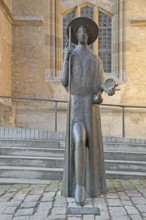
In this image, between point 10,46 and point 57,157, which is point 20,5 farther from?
point 57,157

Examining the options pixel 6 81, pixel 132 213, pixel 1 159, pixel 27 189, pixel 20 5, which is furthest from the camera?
pixel 20 5

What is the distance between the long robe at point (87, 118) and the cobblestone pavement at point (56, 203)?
0.20 metres

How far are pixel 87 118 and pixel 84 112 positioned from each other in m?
0.09

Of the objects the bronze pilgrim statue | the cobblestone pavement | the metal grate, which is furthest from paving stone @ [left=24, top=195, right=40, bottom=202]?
the metal grate

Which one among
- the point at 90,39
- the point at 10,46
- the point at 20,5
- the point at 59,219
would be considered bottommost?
the point at 59,219

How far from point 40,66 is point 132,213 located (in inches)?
382

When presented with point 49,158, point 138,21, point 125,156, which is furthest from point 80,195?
point 138,21

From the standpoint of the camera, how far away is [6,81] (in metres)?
12.1

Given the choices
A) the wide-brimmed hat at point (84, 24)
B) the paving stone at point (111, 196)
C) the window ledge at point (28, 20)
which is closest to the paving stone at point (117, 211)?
the paving stone at point (111, 196)

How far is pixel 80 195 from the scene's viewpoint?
13.2ft

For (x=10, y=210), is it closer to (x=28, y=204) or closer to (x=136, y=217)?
(x=28, y=204)

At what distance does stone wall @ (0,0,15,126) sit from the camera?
11336mm

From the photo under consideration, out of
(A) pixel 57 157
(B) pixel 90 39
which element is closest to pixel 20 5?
(A) pixel 57 157

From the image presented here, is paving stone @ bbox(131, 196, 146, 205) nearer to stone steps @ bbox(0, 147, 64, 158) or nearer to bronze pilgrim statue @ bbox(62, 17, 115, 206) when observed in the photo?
bronze pilgrim statue @ bbox(62, 17, 115, 206)
